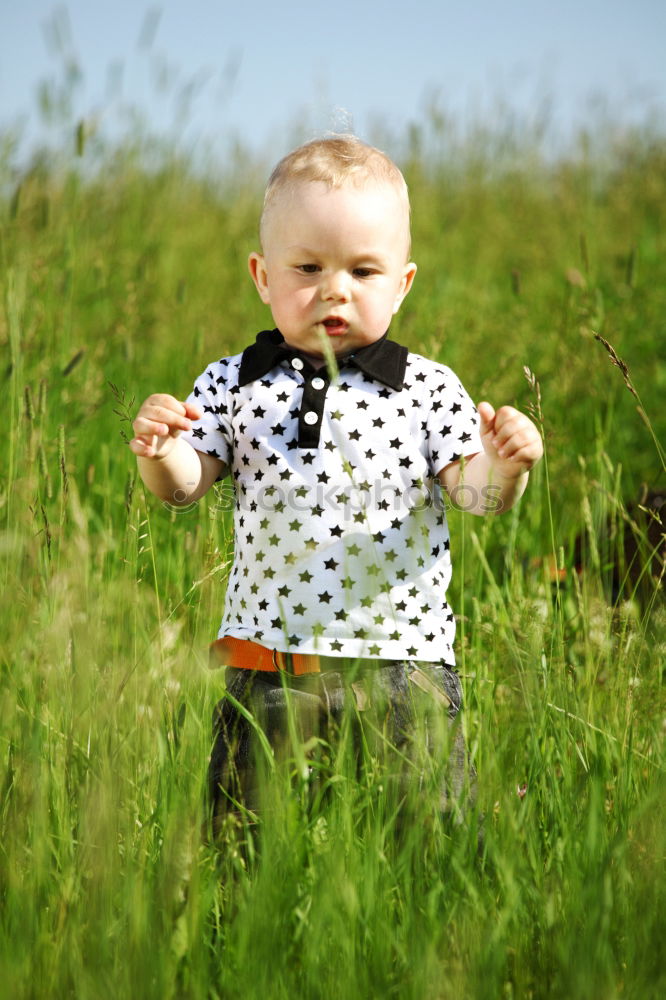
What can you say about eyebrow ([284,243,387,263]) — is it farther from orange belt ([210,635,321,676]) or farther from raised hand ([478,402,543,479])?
orange belt ([210,635,321,676])

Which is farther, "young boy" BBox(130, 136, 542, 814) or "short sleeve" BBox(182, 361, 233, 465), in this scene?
"short sleeve" BBox(182, 361, 233, 465)

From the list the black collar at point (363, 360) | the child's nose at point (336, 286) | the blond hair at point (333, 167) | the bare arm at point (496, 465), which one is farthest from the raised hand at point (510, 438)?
the blond hair at point (333, 167)

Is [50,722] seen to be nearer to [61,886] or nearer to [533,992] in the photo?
[61,886]

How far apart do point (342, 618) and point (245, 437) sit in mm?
345

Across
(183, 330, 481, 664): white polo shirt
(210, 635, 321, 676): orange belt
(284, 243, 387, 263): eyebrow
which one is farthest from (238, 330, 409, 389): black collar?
(210, 635, 321, 676): orange belt

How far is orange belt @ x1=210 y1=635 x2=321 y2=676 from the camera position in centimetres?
169

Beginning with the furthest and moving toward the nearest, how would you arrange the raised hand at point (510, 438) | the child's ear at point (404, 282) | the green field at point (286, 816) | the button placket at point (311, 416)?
the child's ear at point (404, 282), the button placket at point (311, 416), the raised hand at point (510, 438), the green field at point (286, 816)

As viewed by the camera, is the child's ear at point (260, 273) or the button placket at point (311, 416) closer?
the button placket at point (311, 416)

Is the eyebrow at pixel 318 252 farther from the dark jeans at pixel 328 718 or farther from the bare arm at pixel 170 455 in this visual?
the dark jeans at pixel 328 718

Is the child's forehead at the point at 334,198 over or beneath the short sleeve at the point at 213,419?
over

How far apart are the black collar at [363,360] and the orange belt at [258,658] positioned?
1.43 feet

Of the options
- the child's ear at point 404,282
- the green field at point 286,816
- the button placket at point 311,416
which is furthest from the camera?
the child's ear at point 404,282

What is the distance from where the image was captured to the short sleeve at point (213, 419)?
1793 mm

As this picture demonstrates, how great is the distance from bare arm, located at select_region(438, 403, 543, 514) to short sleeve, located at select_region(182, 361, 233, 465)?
372mm
